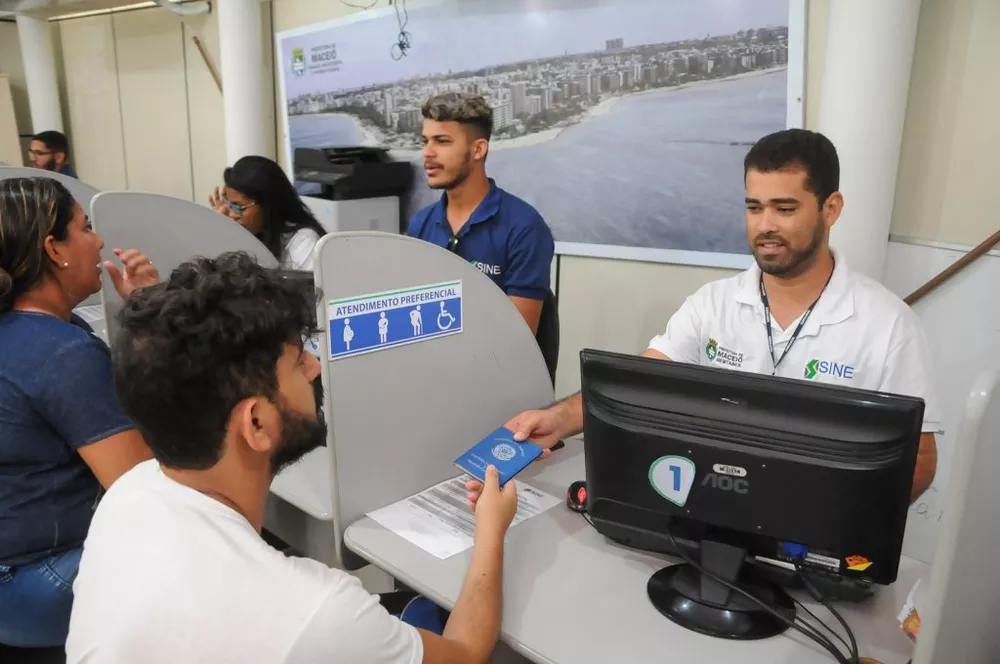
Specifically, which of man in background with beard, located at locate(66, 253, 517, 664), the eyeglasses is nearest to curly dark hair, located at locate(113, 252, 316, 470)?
man in background with beard, located at locate(66, 253, 517, 664)

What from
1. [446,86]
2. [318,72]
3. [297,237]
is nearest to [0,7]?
[318,72]

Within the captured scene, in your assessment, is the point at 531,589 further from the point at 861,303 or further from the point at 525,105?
the point at 525,105

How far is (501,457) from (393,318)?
332 millimetres

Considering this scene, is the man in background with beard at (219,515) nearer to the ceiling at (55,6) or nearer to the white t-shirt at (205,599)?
the white t-shirt at (205,599)

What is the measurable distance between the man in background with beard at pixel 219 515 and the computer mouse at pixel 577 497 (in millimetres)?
368

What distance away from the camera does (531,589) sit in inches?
45.2

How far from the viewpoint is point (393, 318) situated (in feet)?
4.40

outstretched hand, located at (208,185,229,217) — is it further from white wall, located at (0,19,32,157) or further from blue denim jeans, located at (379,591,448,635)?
white wall, located at (0,19,32,157)

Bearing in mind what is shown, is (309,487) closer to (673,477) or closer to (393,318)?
(393,318)

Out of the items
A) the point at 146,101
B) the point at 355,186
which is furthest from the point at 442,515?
the point at 146,101

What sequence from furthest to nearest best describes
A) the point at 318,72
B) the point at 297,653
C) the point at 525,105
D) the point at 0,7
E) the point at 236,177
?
the point at 0,7, the point at 318,72, the point at 525,105, the point at 236,177, the point at 297,653

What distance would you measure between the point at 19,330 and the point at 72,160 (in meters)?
→ 5.99

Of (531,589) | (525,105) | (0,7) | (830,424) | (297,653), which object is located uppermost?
(0,7)

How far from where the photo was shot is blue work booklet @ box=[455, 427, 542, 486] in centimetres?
130
